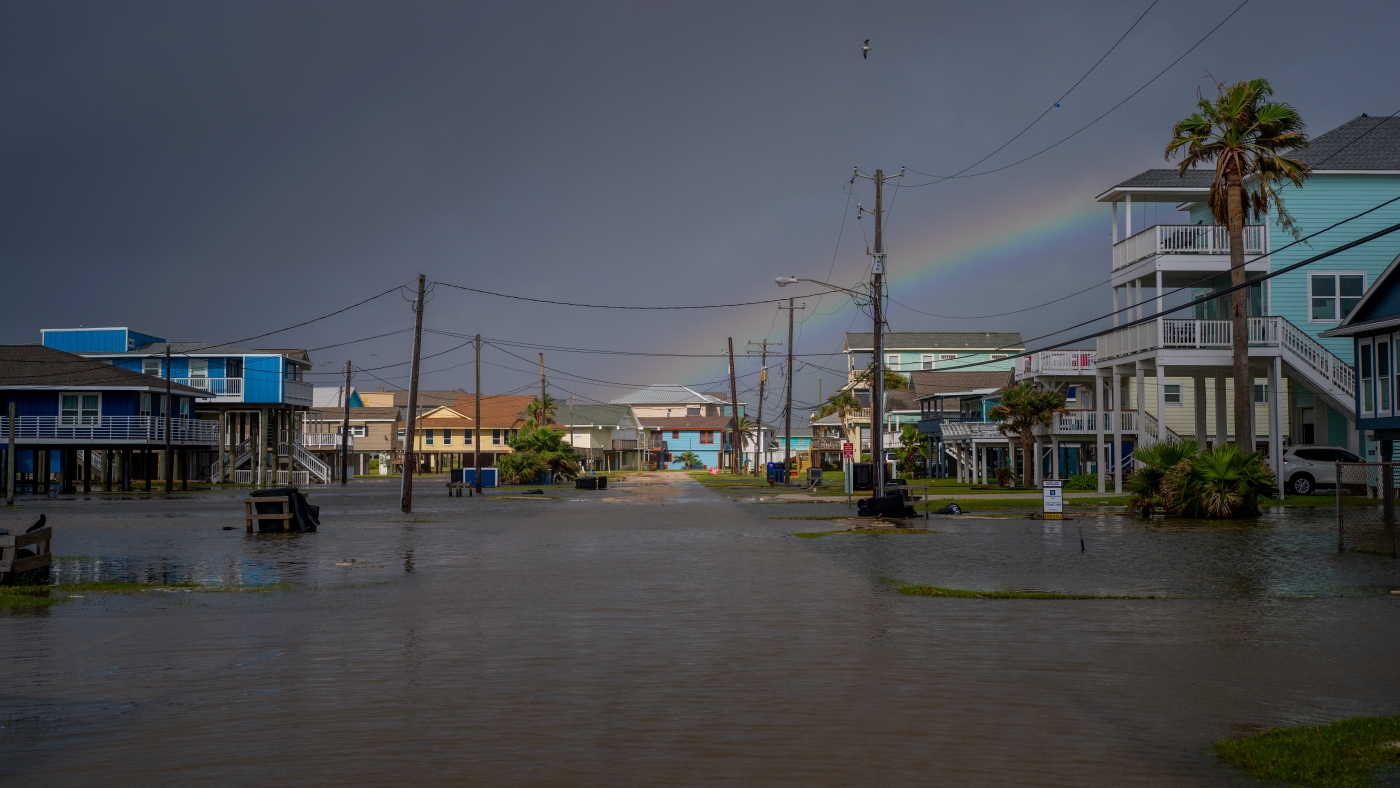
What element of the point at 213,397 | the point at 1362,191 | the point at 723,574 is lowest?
the point at 723,574

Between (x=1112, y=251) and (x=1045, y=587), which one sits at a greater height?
(x=1112, y=251)

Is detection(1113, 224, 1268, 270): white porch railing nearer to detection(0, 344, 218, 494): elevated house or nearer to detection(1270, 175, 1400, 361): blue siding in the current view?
detection(1270, 175, 1400, 361): blue siding

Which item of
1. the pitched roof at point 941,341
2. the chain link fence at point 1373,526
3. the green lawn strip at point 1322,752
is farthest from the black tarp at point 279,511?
the pitched roof at point 941,341

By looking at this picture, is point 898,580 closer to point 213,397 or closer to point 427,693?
point 427,693

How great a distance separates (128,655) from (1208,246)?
39.6 meters

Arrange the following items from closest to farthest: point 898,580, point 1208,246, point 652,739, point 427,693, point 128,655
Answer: point 652,739 → point 427,693 → point 128,655 → point 898,580 → point 1208,246

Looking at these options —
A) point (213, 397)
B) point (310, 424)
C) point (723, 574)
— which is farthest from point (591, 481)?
point (723, 574)

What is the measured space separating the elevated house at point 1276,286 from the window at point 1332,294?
0.04m

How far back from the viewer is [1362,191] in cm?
4341

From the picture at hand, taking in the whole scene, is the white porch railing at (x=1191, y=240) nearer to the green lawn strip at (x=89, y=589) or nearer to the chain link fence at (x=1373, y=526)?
the chain link fence at (x=1373, y=526)

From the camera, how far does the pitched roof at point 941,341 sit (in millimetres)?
137625

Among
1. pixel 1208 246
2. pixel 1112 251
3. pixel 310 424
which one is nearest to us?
pixel 1208 246

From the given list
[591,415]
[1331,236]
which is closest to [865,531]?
[1331,236]

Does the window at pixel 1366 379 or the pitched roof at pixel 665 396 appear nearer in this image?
the window at pixel 1366 379
